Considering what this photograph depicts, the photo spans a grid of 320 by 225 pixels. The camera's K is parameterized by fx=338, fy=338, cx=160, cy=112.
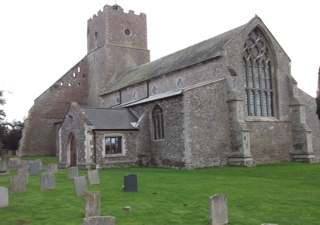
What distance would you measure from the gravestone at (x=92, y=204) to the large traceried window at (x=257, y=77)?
17.5 meters

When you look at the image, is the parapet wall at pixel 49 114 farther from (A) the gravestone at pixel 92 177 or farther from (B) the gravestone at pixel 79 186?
(B) the gravestone at pixel 79 186

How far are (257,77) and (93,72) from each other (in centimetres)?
2148

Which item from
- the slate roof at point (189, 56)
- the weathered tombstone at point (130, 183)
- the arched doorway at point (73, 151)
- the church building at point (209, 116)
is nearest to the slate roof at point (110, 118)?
the church building at point (209, 116)

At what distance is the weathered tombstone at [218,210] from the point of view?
298 inches

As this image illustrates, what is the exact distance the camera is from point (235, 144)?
21.9 m

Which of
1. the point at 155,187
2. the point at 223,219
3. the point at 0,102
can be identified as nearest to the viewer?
the point at 223,219

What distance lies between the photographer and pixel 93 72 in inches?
1588

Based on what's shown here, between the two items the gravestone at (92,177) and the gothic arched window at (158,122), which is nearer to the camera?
the gravestone at (92,177)

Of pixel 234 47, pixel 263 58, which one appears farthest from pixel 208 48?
pixel 263 58

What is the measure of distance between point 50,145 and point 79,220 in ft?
102

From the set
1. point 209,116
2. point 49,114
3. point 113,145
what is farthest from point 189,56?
point 49,114

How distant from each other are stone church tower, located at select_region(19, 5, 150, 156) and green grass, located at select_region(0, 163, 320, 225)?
23.1 meters

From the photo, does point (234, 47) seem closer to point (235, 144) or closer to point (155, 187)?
point (235, 144)

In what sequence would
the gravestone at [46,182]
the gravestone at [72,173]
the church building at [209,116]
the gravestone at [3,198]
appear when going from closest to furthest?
the gravestone at [3,198], the gravestone at [46,182], the gravestone at [72,173], the church building at [209,116]
